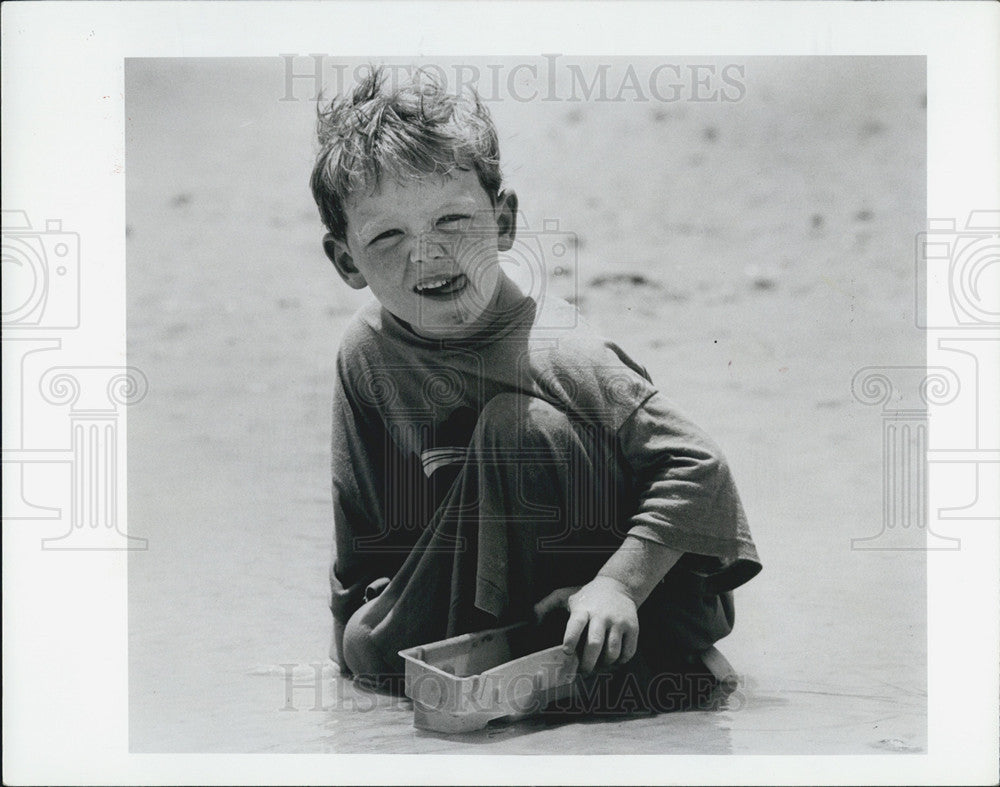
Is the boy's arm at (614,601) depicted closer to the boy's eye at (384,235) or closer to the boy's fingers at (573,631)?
the boy's fingers at (573,631)

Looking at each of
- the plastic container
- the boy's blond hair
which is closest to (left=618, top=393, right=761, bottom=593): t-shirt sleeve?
the plastic container

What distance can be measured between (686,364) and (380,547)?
0.98 m

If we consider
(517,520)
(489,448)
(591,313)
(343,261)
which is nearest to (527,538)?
(517,520)

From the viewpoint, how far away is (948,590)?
3.00m

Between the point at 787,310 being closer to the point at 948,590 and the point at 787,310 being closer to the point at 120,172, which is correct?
the point at 948,590

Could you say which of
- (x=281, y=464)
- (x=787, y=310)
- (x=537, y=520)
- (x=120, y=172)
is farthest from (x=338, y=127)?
(x=787, y=310)

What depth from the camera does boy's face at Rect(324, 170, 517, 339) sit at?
2.72 meters

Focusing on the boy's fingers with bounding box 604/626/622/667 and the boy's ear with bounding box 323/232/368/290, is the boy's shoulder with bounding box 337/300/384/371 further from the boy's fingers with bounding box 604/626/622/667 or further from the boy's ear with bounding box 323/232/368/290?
the boy's fingers with bounding box 604/626/622/667

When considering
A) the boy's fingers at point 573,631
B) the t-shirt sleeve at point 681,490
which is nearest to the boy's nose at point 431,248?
the t-shirt sleeve at point 681,490

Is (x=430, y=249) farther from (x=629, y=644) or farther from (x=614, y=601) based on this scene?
(x=629, y=644)

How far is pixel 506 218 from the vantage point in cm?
288

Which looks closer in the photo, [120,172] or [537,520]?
[537,520]

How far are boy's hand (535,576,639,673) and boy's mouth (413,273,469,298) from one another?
0.81 metres

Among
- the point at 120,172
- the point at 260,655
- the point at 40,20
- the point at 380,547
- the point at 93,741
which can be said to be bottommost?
the point at 93,741
